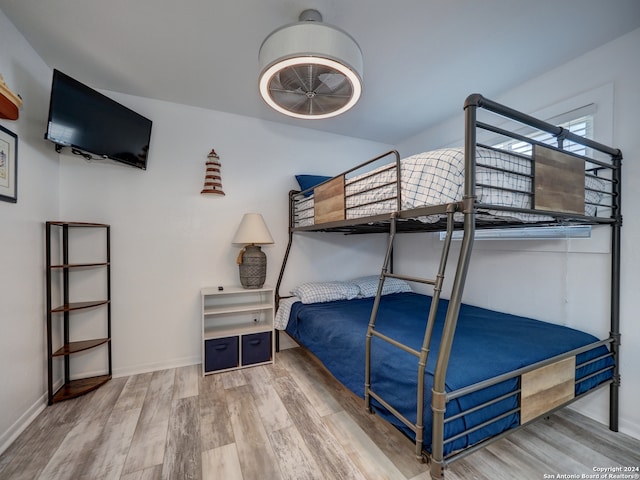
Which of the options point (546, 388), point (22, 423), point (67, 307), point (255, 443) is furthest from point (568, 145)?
point (22, 423)

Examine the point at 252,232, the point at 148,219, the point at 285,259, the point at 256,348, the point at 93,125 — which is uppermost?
the point at 93,125

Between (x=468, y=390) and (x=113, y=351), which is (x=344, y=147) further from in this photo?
(x=113, y=351)

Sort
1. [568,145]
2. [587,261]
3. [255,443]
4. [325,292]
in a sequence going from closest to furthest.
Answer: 1. [255,443]
2. [587,261]
3. [568,145]
4. [325,292]

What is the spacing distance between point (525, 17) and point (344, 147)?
2.08 meters

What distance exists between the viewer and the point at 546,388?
1397 mm

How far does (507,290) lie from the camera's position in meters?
2.35

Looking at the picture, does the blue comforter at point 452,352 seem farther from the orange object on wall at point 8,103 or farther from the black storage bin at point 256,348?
the orange object on wall at point 8,103

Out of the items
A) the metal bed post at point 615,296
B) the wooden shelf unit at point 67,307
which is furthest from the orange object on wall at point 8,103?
the metal bed post at point 615,296

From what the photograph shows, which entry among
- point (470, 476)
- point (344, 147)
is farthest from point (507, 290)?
point (344, 147)

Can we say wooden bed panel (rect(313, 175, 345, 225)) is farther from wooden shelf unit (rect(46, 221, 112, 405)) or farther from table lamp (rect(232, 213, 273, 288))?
wooden shelf unit (rect(46, 221, 112, 405))

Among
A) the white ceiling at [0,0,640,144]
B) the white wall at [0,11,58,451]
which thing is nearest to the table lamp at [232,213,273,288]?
the white ceiling at [0,0,640,144]

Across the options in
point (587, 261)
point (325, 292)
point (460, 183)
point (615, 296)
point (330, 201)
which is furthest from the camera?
point (325, 292)

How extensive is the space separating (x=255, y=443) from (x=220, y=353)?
105 cm

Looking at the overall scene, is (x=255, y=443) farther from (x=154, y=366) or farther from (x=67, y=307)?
(x=67, y=307)
